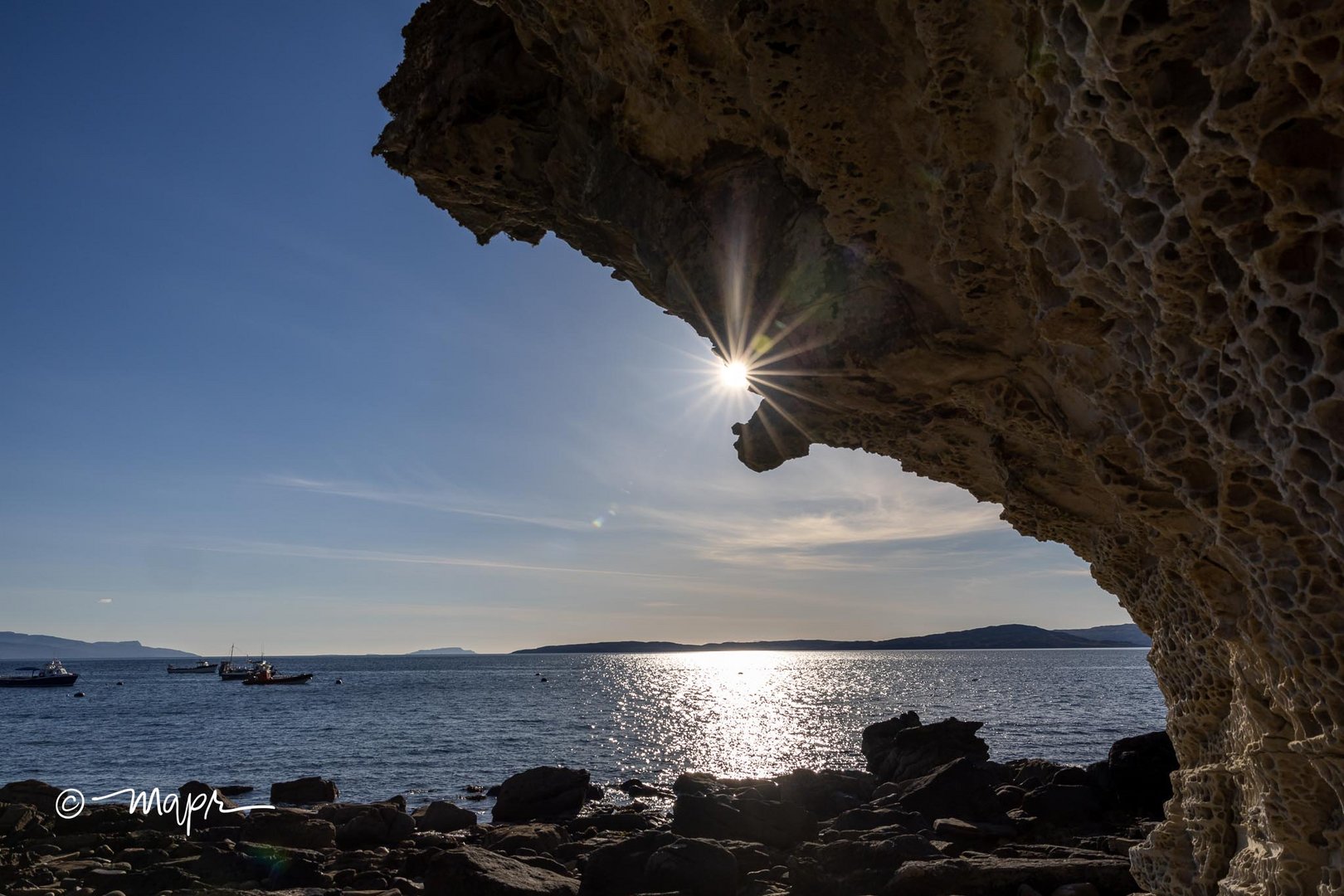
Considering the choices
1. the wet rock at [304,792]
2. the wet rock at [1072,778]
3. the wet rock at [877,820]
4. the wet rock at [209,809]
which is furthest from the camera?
the wet rock at [304,792]

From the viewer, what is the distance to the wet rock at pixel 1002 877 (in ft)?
40.3

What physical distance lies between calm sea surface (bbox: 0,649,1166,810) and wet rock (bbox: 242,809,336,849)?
298 inches

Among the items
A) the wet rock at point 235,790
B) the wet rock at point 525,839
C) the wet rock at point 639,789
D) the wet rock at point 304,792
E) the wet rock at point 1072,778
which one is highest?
the wet rock at point 1072,778

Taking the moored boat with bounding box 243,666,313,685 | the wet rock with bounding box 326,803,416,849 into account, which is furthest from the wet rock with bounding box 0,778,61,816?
the moored boat with bounding box 243,666,313,685

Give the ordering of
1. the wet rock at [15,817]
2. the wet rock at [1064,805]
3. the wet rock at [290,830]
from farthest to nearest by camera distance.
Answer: the wet rock at [1064,805], the wet rock at [15,817], the wet rock at [290,830]

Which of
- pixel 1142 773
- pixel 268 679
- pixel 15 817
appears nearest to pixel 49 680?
pixel 268 679

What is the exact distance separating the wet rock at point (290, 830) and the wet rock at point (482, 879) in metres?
7.03

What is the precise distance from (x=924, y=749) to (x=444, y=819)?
1562 cm

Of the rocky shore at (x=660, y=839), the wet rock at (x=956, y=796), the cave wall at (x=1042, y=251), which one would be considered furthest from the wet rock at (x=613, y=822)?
the cave wall at (x=1042, y=251)

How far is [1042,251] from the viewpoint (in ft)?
17.8

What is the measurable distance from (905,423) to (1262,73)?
728 cm

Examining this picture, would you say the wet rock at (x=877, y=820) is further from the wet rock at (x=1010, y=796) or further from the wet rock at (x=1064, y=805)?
the wet rock at (x=1010, y=796)

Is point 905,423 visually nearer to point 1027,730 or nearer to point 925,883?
point 925,883

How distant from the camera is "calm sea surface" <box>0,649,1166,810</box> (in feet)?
111
